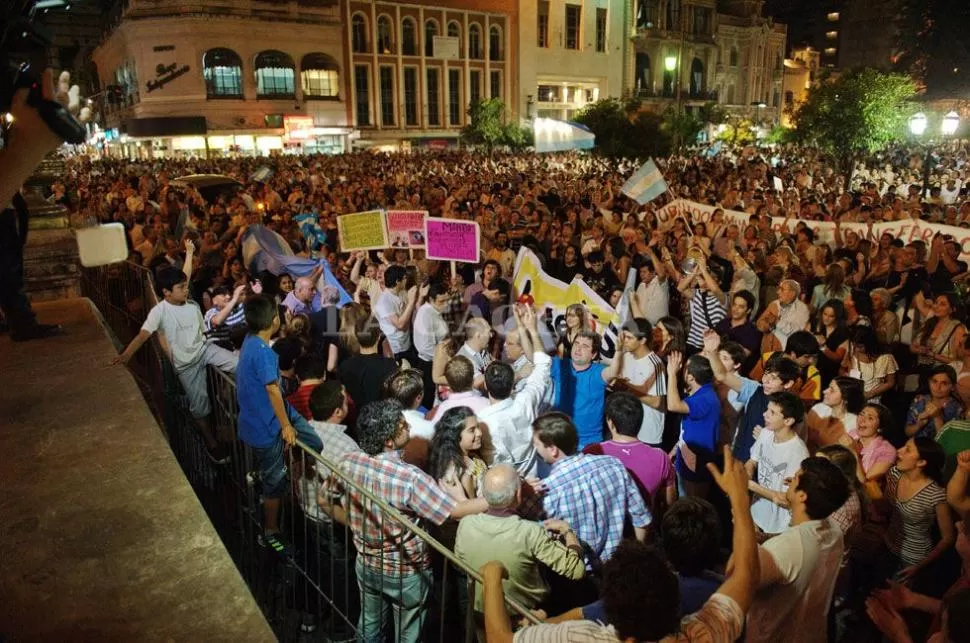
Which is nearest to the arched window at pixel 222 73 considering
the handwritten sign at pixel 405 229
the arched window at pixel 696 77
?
the handwritten sign at pixel 405 229

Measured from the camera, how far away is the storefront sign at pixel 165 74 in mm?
40062

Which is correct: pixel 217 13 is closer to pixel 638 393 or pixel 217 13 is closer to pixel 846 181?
pixel 846 181

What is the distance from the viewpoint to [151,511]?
3123 mm

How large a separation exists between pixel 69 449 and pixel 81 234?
1.16 metres

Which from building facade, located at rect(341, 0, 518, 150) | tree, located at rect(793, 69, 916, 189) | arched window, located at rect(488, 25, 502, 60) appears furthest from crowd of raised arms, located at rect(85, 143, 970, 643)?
arched window, located at rect(488, 25, 502, 60)

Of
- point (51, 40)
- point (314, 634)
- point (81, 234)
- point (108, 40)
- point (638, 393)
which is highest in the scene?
point (108, 40)

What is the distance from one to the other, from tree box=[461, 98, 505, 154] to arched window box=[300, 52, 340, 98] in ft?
29.8

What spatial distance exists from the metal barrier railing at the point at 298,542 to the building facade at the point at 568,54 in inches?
1953

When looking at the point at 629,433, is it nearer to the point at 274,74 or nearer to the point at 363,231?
the point at 363,231

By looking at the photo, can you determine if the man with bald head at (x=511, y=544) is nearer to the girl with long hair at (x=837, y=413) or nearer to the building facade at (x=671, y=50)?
the girl with long hair at (x=837, y=413)

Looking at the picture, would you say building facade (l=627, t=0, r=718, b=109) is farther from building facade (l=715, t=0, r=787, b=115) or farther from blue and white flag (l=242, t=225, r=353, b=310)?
blue and white flag (l=242, t=225, r=353, b=310)

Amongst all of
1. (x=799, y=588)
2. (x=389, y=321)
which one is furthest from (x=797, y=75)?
(x=799, y=588)

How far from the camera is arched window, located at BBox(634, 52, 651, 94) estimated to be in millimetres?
60438

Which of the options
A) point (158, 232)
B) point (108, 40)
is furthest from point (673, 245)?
point (108, 40)
